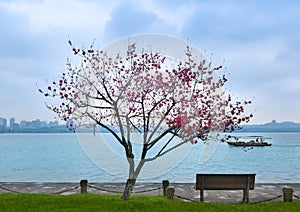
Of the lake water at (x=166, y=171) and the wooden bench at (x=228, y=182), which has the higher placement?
the wooden bench at (x=228, y=182)

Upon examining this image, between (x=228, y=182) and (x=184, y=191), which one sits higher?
(x=228, y=182)

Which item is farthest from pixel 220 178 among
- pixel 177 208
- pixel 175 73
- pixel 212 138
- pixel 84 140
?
pixel 84 140

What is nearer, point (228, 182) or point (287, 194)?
point (287, 194)

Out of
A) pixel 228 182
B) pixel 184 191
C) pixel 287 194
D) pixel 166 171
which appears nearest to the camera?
pixel 287 194

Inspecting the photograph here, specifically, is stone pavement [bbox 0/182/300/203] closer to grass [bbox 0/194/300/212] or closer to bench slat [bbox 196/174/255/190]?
bench slat [bbox 196/174/255/190]

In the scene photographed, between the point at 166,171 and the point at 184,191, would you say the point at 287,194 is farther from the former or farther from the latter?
the point at 166,171

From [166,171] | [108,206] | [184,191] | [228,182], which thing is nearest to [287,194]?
[228,182]

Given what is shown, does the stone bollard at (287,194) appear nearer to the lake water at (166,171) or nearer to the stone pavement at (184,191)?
the stone pavement at (184,191)

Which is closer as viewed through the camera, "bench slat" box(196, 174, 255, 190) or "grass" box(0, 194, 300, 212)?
"grass" box(0, 194, 300, 212)

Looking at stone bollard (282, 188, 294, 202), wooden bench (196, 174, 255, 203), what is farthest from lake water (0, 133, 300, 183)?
stone bollard (282, 188, 294, 202)

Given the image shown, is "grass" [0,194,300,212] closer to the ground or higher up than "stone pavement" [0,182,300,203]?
higher up

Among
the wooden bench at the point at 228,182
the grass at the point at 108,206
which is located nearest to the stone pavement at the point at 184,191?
the wooden bench at the point at 228,182

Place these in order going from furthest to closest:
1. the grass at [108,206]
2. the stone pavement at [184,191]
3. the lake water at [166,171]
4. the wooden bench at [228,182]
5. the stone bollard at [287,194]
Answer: the lake water at [166,171] < the stone pavement at [184,191] < the wooden bench at [228,182] < the stone bollard at [287,194] < the grass at [108,206]

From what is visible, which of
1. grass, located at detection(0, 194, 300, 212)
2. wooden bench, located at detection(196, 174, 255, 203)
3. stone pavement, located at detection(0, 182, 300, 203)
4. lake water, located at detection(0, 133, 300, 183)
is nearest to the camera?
grass, located at detection(0, 194, 300, 212)
